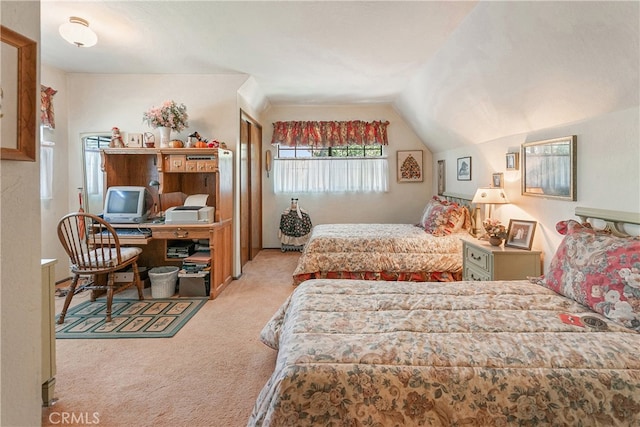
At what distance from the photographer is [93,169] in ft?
13.6

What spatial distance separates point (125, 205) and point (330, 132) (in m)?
3.44

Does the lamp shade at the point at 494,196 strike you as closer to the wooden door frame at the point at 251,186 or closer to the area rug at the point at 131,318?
the wooden door frame at the point at 251,186

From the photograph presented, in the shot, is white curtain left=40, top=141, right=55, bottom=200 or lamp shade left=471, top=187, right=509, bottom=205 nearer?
lamp shade left=471, top=187, right=509, bottom=205

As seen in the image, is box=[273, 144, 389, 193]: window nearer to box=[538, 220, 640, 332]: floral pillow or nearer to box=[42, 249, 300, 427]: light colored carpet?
box=[42, 249, 300, 427]: light colored carpet

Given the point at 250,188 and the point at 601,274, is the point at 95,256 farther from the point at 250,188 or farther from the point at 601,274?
the point at 601,274

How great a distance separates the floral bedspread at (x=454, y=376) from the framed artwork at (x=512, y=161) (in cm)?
202

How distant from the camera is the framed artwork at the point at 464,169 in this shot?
429 centimetres

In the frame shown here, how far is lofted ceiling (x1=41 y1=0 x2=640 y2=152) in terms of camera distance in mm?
1931

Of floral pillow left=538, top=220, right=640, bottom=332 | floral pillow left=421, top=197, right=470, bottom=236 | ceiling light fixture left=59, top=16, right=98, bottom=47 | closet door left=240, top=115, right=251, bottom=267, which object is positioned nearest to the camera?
floral pillow left=538, top=220, right=640, bottom=332

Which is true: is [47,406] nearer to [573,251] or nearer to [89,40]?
[89,40]

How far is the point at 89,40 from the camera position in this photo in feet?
8.98

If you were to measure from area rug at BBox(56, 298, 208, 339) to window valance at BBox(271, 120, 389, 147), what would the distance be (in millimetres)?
3288

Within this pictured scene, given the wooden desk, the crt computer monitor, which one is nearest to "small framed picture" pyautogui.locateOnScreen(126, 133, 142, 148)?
the crt computer monitor

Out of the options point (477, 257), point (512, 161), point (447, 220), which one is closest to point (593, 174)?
point (512, 161)
